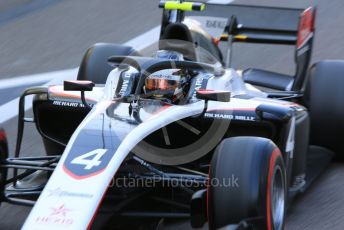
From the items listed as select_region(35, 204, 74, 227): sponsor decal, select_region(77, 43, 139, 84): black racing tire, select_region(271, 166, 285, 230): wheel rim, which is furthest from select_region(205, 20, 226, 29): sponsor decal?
select_region(35, 204, 74, 227): sponsor decal

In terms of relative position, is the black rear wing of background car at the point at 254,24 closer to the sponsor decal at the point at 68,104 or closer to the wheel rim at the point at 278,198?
the sponsor decal at the point at 68,104

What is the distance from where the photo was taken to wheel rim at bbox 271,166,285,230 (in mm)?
4520

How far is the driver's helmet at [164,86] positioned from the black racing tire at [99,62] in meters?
1.38

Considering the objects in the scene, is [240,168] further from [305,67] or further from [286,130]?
[305,67]

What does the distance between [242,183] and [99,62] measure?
2551 millimetres

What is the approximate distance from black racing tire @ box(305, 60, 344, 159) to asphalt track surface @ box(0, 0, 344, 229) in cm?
227

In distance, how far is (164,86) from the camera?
5008mm

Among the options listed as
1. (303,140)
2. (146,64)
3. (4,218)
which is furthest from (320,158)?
(4,218)

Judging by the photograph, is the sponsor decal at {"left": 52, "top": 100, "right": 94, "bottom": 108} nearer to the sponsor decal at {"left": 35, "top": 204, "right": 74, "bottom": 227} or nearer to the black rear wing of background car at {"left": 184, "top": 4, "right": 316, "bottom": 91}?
the sponsor decal at {"left": 35, "top": 204, "right": 74, "bottom": 227}

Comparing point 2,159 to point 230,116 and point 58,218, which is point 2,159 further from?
point 230,116

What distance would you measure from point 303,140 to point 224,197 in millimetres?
1352

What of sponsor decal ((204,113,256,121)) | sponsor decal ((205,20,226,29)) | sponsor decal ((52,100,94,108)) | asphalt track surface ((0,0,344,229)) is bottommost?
asphalt track surface ((0,0,344,229))

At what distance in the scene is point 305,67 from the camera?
6.59 m

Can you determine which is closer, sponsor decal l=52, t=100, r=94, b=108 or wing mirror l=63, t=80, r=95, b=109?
wing mirror l=63, t=80, r=95, b=109
